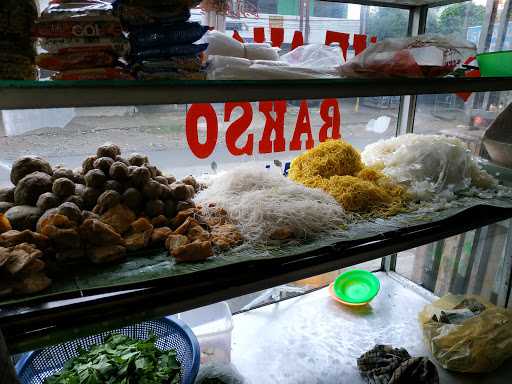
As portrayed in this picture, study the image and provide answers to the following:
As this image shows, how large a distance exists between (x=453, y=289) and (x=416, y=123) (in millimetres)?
1056

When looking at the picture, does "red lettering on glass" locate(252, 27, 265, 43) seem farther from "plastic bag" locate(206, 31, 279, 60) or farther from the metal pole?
the metal pole

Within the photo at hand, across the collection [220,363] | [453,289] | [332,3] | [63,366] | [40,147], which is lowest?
[453,289]

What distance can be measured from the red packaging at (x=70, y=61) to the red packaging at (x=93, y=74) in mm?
17

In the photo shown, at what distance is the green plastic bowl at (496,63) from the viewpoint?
5.25 ft

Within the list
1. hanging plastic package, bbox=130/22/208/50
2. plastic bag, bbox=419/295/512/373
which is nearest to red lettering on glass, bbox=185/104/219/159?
hanging plastic package, bbox=130/22/208/50

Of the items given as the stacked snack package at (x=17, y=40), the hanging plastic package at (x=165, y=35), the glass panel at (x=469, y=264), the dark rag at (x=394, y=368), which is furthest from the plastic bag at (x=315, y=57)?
the glass panel at (x=469, y=264)

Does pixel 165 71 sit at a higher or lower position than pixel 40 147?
higher

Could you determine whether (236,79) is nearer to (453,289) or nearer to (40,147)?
(40,147)

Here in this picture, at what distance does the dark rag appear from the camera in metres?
1.68

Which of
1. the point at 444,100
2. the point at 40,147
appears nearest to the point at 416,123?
the point at 444,100

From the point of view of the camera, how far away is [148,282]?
0.96 meters

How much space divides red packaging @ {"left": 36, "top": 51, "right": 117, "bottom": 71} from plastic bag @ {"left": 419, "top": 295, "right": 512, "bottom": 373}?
74.6 inches

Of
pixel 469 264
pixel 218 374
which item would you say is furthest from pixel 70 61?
pixel 469 264

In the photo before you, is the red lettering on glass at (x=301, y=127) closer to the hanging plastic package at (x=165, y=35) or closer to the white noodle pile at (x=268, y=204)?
the white noodle pile at (x=268, y=204)
